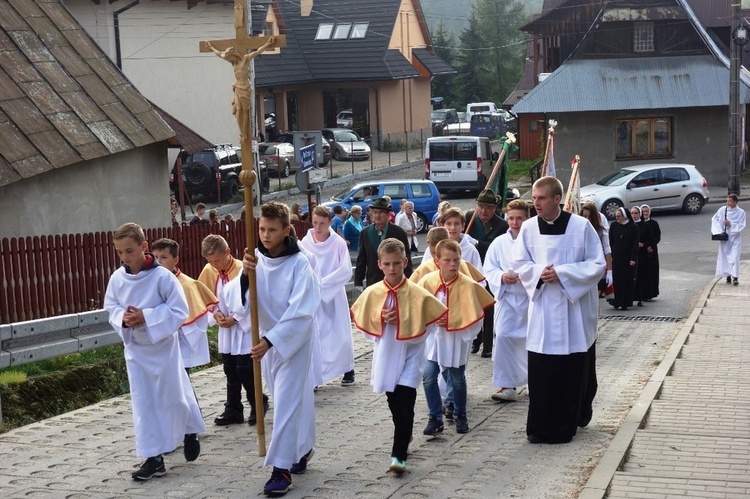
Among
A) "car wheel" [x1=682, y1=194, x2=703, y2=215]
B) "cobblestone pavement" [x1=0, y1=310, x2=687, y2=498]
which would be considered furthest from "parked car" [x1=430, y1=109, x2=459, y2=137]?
"cobblestone pavement" [x1=0, y1=310, x2=687, y2=498]

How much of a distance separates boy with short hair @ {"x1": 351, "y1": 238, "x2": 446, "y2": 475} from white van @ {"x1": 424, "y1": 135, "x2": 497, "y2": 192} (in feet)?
91.3

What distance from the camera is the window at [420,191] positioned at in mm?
30383

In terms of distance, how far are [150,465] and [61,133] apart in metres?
10.1

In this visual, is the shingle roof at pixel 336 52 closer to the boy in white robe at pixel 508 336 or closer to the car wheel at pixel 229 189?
the car wheel at pixel 229 189

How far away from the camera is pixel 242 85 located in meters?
7.71

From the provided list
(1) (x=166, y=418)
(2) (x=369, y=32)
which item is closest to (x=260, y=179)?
(2) (x=369, y=32)

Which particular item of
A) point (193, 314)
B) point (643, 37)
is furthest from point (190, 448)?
point (643, 37)

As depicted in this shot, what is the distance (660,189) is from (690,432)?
940 inches

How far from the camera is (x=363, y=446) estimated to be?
8836 millimetres

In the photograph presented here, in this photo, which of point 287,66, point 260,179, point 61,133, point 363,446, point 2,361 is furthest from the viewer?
point 287,66

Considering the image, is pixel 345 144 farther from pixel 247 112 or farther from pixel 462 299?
pixel 247 112

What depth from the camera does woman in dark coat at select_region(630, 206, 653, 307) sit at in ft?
62.1

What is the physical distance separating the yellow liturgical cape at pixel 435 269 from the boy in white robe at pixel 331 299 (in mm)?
1298

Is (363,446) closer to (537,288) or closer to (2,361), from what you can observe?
(537,288)
